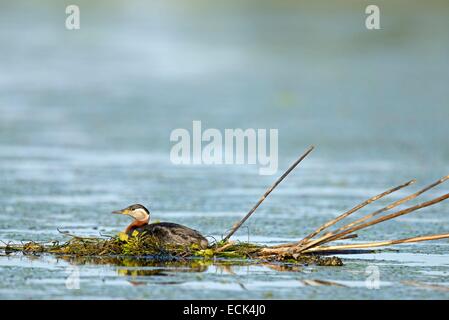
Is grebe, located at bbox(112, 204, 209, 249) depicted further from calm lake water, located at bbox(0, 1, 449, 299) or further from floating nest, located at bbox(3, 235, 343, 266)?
calm lake water, located at bbox(0, 1, 449, 299)

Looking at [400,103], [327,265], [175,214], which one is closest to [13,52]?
[400,103]

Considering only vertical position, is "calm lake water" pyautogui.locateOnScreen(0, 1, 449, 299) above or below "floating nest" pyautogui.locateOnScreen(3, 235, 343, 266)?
above

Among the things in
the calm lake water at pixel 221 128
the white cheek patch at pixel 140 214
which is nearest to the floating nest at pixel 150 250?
the calm lake water at pixel 221 128

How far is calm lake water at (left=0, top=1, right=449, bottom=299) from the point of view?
9.93m

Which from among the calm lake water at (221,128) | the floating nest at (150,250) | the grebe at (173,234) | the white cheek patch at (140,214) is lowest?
the floating nest at (150,250)

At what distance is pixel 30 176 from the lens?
1606cm

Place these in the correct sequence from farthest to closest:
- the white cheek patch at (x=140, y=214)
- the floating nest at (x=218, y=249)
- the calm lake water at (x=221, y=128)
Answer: the white cheek patch at (x=140, y=214) < the floating nest at (x=218, y=249) < the calm lake water at (x=221, y=128)

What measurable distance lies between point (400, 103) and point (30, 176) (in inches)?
420

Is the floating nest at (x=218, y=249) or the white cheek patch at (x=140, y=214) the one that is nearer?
the floating nest at (x=218, y=249)

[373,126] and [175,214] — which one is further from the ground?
[373,126]

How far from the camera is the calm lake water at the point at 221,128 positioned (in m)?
9.93

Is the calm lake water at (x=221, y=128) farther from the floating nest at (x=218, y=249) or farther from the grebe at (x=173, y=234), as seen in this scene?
the grebe at (x=173, y=234)

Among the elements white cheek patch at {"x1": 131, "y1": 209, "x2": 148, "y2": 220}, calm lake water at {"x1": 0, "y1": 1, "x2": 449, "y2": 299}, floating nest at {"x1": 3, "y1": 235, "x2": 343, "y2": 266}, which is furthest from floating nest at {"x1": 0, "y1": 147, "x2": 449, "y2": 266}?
white cheek patch at {"x1": 131, "y1": 209, "x2": 148, "y2": 220}
